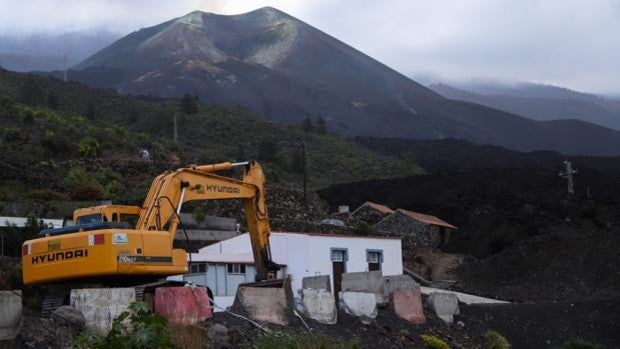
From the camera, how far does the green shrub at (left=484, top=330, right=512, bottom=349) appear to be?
2276 centimetres

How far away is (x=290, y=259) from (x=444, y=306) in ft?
25.3

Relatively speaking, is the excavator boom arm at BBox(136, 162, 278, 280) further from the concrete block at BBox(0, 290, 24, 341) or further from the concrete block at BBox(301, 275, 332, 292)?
the concrete block at BBox(0, 290, 24, 341)

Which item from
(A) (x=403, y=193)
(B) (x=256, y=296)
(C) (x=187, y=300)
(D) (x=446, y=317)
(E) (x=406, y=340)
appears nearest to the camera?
(C) (x=187, y=300)

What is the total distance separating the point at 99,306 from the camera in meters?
14.4

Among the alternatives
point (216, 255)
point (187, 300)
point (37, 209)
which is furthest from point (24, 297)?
point (37, 209)

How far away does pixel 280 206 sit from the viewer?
167 ft

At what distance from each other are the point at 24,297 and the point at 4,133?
37.5 meters

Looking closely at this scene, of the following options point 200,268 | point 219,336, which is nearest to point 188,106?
point 200,268

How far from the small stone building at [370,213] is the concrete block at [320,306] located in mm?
39405

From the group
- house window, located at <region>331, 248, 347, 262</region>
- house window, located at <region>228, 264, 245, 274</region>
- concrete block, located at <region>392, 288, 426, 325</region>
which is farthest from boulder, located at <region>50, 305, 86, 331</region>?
house window, located at <region>331, 248, 347, 262</region>

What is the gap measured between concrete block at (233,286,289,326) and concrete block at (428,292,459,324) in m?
6.94

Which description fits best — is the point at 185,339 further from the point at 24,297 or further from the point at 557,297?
the point at 557,297

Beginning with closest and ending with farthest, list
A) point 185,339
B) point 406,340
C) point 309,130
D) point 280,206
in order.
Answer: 1. point 185,339
2. point 406,340
3. point 280,206
4. point 309,130

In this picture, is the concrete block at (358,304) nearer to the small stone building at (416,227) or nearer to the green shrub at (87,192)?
the green shrub at (87,192)
